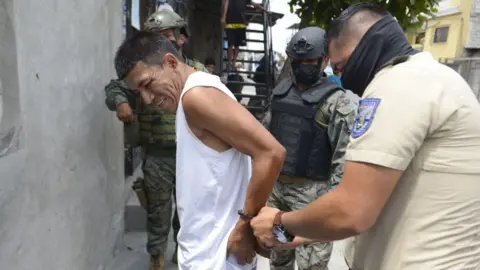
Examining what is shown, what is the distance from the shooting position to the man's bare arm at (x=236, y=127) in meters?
1.43

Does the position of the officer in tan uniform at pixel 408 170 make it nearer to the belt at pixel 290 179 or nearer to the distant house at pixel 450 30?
the belt at pixel 290 179

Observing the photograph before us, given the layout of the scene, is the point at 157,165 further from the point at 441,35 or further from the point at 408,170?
the point at 441,35

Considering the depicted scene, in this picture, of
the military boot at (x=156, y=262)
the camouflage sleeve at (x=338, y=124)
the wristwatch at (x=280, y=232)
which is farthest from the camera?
the military boot at (x=156, y=262)

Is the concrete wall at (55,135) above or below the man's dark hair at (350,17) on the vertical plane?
below

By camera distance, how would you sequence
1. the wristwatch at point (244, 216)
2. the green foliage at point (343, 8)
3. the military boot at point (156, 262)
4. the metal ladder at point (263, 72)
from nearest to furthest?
the wristwatch at point (244, 216) < the military boot at point (156, 262) < the green foliage at point (343, 8) < the metal ladder at point (263, 72)

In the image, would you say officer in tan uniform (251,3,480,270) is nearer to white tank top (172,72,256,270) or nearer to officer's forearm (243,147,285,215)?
officer's forearm (243,147,285,215)

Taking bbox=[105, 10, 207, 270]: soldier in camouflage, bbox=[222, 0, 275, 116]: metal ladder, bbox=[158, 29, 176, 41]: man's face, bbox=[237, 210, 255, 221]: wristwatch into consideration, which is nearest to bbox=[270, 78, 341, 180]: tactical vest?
bbox=[105, 10, 207, 270]: soldier in camouflage

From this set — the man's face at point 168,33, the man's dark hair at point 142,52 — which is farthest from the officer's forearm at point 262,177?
the man's face at point 168,33

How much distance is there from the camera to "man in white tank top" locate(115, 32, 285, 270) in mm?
1450

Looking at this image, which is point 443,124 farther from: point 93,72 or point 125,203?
point 125,203

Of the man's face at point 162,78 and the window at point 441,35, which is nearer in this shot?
the man's face at point 162,78

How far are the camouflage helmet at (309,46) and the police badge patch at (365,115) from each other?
4.87 feet

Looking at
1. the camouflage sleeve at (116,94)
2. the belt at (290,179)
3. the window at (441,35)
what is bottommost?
the belt at (290,179)

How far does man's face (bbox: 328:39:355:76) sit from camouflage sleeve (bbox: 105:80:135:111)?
167 centimetres
